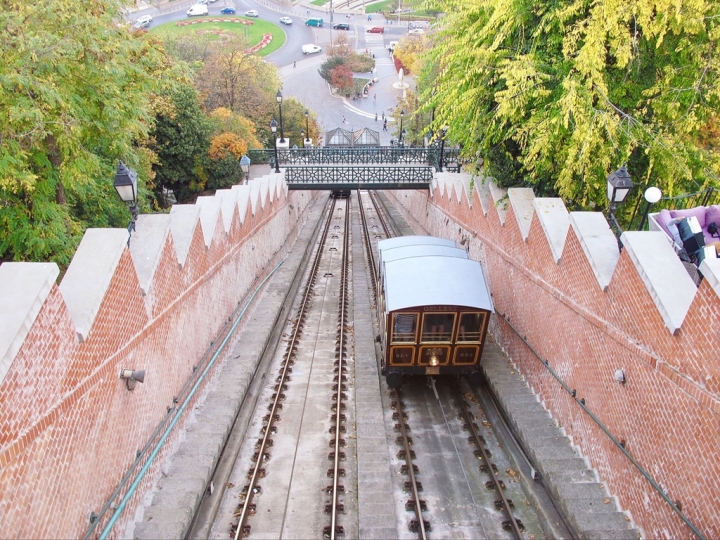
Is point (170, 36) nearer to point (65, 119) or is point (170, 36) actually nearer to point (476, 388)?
point (65, 119)

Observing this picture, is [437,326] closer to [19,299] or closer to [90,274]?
[90,274]

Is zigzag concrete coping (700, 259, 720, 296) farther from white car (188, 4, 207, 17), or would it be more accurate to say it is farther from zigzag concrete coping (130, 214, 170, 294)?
white car (188, 4, 207, 17)

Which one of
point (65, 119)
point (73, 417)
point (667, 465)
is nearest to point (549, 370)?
point (667, 465)

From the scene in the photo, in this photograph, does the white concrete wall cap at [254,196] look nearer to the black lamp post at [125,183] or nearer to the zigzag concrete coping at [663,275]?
the black lamp post at [125,183]

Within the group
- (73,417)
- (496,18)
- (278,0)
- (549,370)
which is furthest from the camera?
(278,0)

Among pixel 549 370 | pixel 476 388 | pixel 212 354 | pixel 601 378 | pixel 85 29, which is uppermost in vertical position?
pixel 85 29

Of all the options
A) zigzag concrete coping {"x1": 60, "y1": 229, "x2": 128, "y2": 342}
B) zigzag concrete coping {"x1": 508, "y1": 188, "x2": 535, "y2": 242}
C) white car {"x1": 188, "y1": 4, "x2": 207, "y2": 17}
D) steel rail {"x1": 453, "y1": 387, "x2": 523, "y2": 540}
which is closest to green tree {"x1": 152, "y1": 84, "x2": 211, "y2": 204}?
zigzag concrete coping {"x1": 508, "y1": 188, "x2": 535, "y2": 242}

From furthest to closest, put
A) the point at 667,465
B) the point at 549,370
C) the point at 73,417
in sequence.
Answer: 1. the point at 549,370
2. the point at 667,465
3. the point at 73,417
